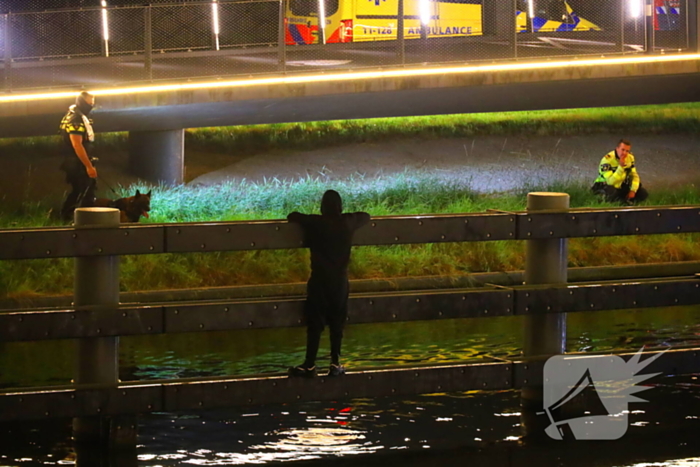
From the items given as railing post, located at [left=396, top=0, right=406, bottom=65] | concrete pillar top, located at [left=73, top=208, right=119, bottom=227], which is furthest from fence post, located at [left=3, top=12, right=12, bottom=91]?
concrete pillar top, located at [left=73, top=208, right=119, bottom=227]

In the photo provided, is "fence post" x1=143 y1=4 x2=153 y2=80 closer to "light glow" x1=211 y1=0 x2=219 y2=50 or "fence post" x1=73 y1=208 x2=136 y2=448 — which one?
"light glow" x1=211 y1=0 x2=219 y2=50

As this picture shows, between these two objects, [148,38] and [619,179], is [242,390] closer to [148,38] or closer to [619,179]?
[148,38]

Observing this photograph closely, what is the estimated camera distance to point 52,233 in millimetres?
5547

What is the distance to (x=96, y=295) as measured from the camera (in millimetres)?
5680

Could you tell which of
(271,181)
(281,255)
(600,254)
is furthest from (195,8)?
(600,254)

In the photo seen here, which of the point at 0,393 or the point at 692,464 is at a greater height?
the point at 0,393

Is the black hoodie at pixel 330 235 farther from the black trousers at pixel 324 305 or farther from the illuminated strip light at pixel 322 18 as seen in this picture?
the illuminated strip light at pixel 322 18

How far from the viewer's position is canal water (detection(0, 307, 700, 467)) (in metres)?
5.77

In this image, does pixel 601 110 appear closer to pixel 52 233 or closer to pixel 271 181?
pixel 271 181

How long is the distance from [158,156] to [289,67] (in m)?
4.19

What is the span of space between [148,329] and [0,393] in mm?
811

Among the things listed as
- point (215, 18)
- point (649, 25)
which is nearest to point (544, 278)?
point (649, 25)

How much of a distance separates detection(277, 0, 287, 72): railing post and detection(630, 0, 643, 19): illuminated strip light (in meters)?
5.22

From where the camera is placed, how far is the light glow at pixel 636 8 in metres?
15.9
